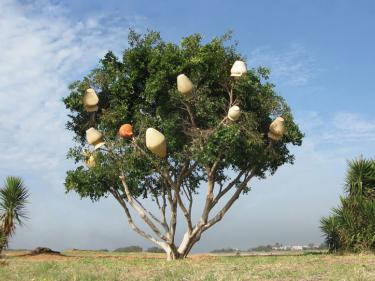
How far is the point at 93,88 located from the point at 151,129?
4356 millimetres

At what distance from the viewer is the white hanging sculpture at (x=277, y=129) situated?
67.3 feet


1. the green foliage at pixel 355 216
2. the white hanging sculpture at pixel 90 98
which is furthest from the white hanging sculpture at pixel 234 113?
the green foliage at pixel 355 216

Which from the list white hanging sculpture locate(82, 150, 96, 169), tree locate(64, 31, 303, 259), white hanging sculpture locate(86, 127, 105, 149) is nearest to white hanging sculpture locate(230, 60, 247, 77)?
tree locate(64, 31, 303, 259)

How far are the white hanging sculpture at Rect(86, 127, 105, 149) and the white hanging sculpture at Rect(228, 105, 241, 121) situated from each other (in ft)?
17.5

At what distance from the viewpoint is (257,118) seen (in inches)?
821

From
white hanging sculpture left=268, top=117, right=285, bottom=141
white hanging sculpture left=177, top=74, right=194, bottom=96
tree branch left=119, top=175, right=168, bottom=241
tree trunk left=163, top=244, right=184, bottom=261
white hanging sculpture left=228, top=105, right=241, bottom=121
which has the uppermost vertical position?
white hanging sculpture left=177, top=74, right=194, bottom=96

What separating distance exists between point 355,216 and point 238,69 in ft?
26.9

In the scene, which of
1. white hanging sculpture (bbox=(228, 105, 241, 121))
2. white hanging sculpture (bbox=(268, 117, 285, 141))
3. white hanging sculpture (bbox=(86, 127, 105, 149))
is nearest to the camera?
white hanging sculpture (bbox=(228, 105, 241, 121))

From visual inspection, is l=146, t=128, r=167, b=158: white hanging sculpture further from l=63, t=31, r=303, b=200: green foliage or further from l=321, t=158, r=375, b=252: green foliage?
l=321, t=158, r=375, b=252: green foliage

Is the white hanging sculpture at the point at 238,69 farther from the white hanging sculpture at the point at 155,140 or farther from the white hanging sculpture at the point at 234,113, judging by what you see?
the white hanging sculpture at the point at 155,140

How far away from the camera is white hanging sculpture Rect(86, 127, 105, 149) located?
21.2m

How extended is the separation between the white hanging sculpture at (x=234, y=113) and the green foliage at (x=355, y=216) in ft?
23.0

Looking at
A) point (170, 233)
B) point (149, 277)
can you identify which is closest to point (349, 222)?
point (170, 233)

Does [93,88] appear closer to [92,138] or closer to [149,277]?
[92,138]
